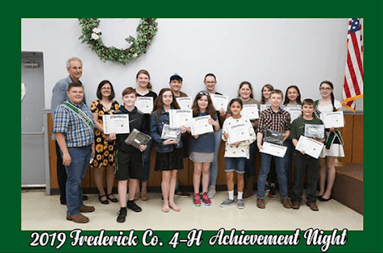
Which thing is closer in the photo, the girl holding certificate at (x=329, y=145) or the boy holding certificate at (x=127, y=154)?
the boy holding certificate at (x=127, y=154)

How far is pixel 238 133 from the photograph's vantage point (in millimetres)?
3271

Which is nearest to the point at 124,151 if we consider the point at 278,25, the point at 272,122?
the point at 272,122

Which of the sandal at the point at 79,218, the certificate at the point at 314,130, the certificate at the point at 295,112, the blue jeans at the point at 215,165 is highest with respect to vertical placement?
the certificate at the point at 295,112

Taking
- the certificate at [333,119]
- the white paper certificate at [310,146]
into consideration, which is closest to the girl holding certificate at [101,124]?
the white paper certificate at [310,146]

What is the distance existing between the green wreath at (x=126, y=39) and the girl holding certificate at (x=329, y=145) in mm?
2789

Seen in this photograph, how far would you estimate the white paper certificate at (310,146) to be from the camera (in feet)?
10.6

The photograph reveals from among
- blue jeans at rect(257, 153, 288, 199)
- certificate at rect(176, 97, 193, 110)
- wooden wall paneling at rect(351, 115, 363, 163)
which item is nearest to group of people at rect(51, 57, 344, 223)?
blue jeans at rect(257, 153, 288, 199)

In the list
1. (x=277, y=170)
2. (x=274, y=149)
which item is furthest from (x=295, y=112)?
(x=277, y=170)

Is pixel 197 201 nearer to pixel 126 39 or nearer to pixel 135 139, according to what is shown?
pixel 135 139

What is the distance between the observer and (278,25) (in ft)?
14.1

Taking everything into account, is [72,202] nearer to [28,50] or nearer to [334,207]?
[28,50]

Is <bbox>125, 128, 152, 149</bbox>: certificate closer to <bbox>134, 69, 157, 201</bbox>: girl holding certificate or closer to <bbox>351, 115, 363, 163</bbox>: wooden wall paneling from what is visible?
<bbox>134, 69, 157, 201</bbox>: girl holding certificate

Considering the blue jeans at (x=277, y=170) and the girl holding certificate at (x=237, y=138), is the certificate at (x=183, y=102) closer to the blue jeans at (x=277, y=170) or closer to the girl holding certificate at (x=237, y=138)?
the girl holding certificate at (x=237, y=138)

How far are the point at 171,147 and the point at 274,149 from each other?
4.53 ft
